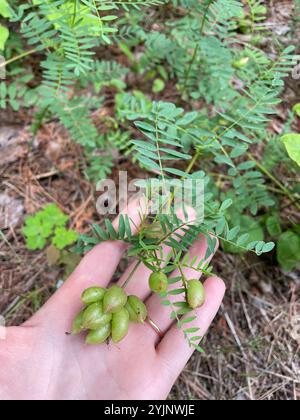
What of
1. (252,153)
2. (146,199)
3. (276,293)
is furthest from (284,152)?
(146,199)

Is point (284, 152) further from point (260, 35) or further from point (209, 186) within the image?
point (260, 35)

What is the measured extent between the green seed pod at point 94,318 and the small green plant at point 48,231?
3.06 ft

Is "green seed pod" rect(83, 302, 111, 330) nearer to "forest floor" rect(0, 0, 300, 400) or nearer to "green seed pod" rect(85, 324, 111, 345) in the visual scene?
"green seed pod" rect(85, 324, 111, 345)

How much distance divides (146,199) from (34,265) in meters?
1.02

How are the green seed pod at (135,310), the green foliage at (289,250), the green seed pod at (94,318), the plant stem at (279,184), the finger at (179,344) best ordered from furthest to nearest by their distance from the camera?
the plant stem at (279,184), the green foliage at (289,250), the finger at (179,344), the green seed pod at (135,310), the green seed pod at (94,318)

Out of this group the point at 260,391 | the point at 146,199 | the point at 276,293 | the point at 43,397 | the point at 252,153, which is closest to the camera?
the point at 43,397

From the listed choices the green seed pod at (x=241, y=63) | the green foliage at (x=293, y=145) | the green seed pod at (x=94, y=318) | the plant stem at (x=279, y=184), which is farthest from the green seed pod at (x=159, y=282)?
the green seed pod at (x=241, y=63)

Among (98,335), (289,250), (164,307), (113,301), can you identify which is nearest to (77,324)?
Result: (98,335)

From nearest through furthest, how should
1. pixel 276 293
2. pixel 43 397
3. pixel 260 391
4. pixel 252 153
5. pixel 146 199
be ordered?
pixel 43 397
pixel 146 199
pixel 260 391
pixel 276 293
pixel 252 153

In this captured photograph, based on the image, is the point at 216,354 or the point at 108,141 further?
the point at 108,141

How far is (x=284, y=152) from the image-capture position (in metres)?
2.72

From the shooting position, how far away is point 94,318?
1.77 metres

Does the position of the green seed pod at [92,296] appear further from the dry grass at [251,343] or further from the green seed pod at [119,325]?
the dry grass at [251,343]

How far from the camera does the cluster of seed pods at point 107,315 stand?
177 cm
